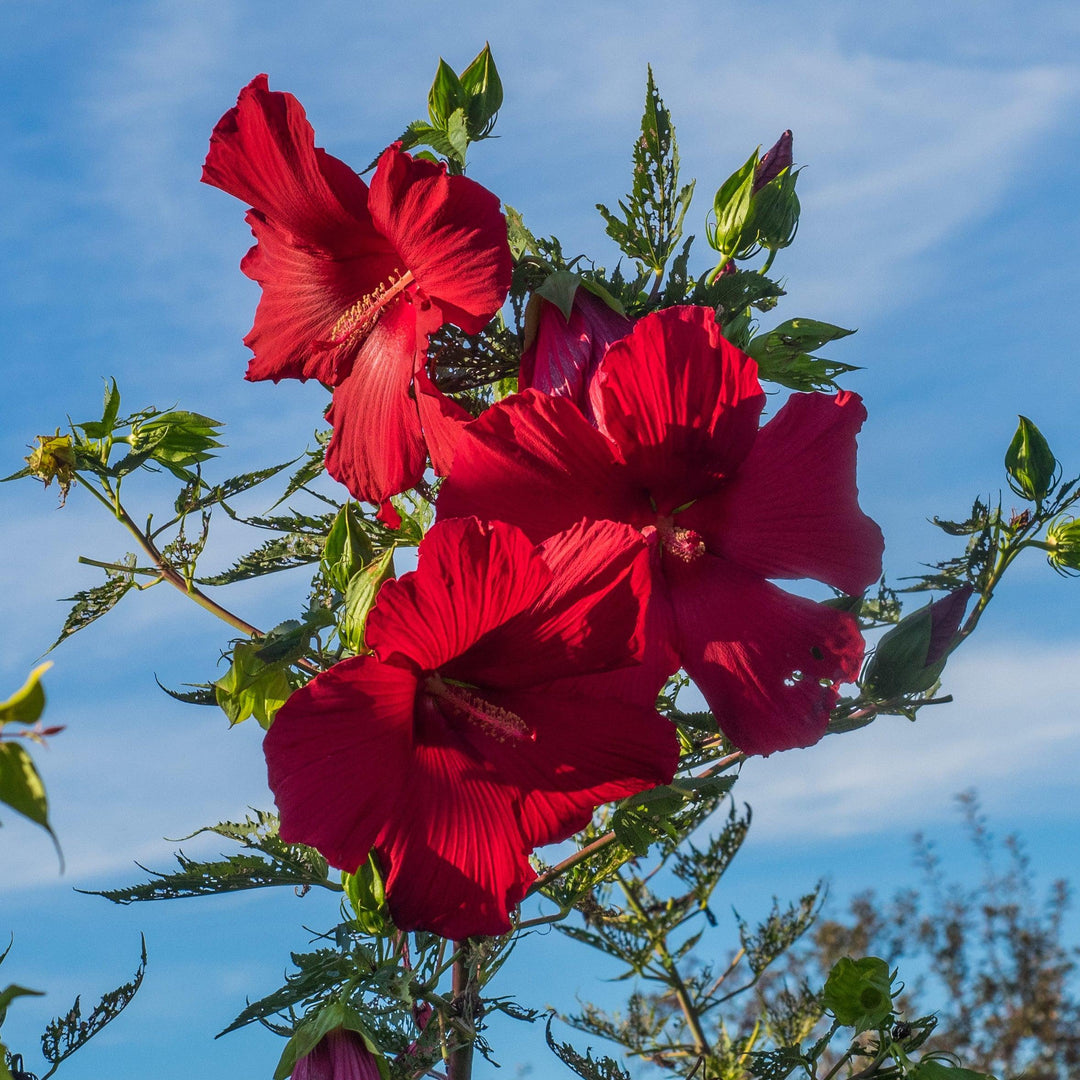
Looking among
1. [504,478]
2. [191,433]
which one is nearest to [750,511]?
[504,478]

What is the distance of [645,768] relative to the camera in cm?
64

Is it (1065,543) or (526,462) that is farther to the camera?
(1065,543)

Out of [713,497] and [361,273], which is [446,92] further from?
[713,497]

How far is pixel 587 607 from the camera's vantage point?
0.60 meters

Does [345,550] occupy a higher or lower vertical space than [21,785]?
higher

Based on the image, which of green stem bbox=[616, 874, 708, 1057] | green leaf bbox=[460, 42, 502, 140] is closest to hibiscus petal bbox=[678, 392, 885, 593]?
green leaf bbox=[460, 42, 502, 140]

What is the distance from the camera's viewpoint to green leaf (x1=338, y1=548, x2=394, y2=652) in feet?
2.11

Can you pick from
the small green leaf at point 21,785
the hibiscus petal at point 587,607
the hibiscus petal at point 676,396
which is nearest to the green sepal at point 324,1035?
the hibiscus petal at point 587,607

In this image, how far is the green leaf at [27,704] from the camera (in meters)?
0.26

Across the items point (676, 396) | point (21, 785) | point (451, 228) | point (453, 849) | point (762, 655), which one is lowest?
point (21, 785)

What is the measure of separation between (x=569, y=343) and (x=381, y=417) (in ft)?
0.44

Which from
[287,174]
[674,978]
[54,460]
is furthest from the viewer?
Result: [674,978]

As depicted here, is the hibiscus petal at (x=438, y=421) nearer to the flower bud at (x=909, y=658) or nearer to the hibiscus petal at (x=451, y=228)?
the hibiscus petal at (x=451, y=228)

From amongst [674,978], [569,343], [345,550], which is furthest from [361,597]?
[674,978]
